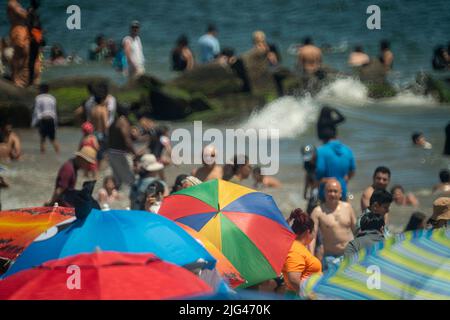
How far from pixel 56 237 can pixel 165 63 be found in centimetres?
1521

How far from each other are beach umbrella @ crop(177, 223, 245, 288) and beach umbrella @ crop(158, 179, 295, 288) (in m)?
0.11

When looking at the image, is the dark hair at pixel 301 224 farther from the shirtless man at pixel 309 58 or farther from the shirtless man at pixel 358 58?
the shirtless man at pixel 358 58

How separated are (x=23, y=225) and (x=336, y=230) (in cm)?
328

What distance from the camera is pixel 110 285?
7.21 m

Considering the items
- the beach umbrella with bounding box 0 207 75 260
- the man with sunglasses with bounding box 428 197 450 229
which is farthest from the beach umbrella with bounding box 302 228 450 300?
the man with sunglasses with bounding box 428 197 450 229

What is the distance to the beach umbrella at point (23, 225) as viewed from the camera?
9031 mm

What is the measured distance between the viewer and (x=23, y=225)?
9.28m

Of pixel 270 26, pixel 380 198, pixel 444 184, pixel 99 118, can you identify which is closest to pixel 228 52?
pixel 270 26

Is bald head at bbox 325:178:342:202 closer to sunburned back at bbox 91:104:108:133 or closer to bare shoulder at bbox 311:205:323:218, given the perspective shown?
bare shoulder at bbox 311:205:323:218

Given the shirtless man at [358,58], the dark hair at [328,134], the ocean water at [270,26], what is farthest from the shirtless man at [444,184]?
the shirtless man at [358,58]

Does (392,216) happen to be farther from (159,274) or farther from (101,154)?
(159,274)

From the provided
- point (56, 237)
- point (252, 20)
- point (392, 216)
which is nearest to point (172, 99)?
point (252, 20)

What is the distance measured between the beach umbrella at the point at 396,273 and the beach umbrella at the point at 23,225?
206cm

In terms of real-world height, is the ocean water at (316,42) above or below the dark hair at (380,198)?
above
